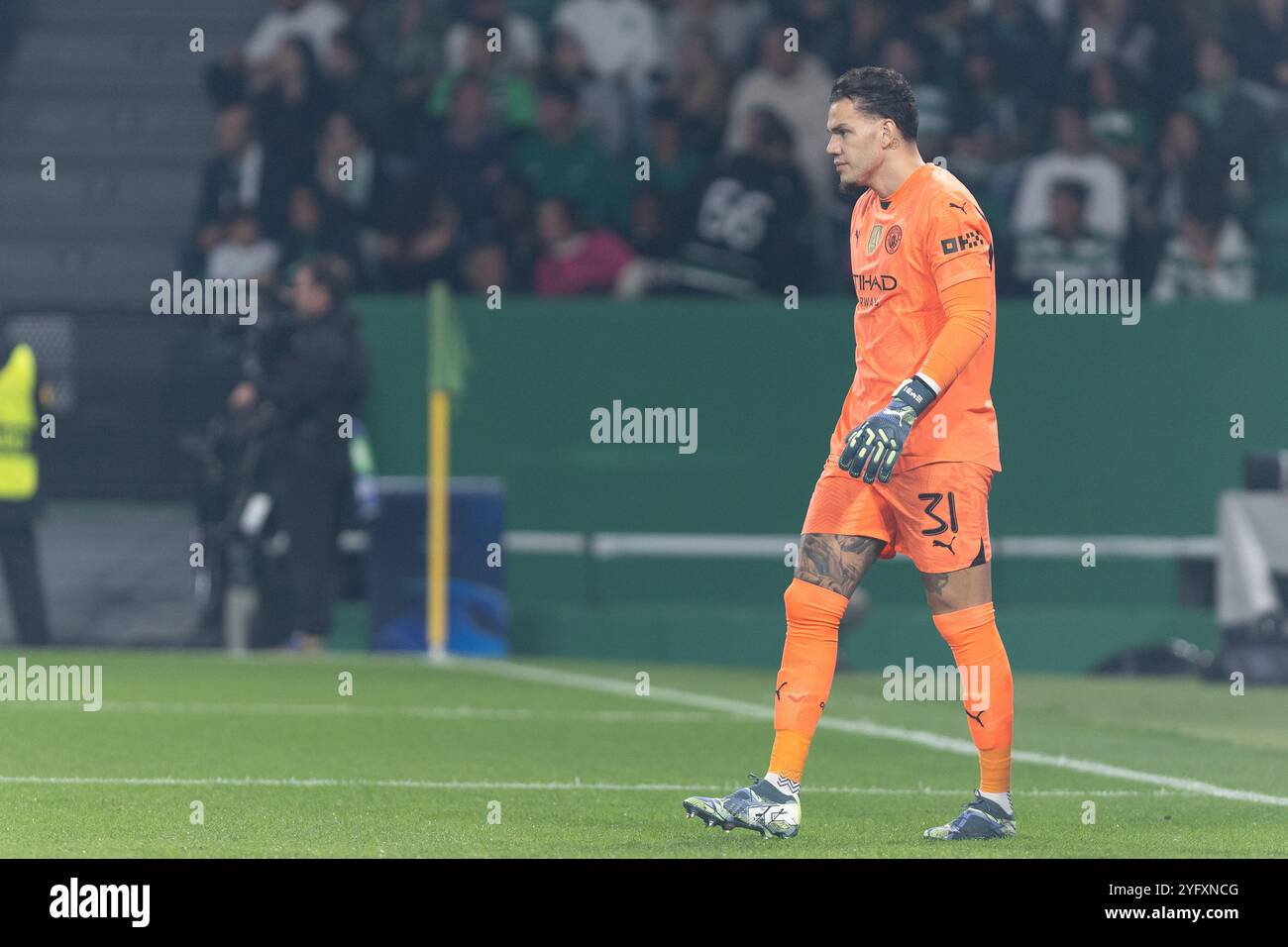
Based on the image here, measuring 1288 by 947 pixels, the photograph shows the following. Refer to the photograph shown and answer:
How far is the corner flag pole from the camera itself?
50.4ft

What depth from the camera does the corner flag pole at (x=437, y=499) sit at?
15.4 m

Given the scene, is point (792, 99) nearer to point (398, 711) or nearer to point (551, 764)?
point (398, 711)

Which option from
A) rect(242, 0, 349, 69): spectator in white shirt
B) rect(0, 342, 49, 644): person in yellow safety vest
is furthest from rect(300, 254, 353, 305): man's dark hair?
rect(242, 0, 349, 69): spectator in white shirt

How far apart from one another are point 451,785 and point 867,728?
10.0ft

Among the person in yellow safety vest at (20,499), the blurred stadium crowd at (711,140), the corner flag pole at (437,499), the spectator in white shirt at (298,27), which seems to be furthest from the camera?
the spectator in white shirt at (298,27)

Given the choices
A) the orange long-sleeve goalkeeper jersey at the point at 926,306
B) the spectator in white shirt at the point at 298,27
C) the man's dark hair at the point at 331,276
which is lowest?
the orange long-sleeve goalkeeper jersey at the point at 926,306

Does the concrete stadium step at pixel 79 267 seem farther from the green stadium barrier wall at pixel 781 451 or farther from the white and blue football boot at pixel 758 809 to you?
the white and blue football boot at pixel 758 809

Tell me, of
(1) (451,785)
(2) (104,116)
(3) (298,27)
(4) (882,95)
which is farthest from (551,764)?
(2) (104,116)

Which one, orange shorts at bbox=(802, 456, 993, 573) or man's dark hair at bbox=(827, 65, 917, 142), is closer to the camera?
orange shorts at bbox=(802, 456, 993, 573)

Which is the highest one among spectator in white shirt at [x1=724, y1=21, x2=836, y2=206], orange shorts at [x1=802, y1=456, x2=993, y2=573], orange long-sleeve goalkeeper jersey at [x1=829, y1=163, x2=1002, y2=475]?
spectator in white shirt at [x1=724, y1=21, x2=836, y2=206]

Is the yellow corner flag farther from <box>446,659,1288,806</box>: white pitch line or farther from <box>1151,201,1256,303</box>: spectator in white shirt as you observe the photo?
<box>1151,201,1256,303</box>: spectator in white shirt

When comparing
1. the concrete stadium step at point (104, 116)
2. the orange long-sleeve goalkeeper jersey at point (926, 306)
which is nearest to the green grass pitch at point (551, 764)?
the orange long-sleeve goalkeeper jersey at point (926, 306)

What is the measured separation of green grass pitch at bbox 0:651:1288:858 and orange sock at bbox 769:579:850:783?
272mm

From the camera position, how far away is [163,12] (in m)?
22.5
